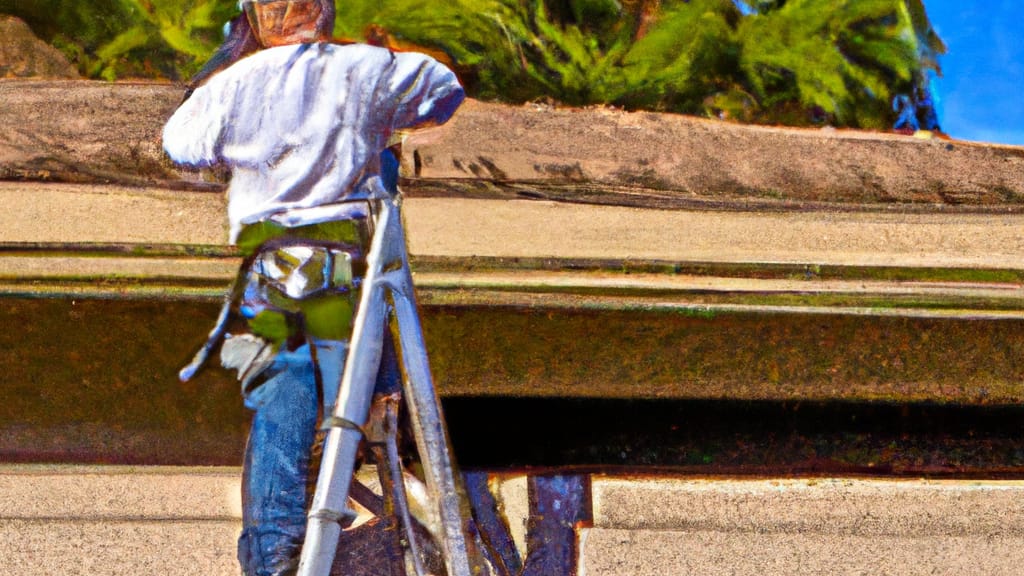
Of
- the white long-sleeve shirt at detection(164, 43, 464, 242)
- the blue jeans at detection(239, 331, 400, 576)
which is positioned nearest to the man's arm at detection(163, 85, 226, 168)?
the white long-sleeve shirt at detection(164, 43, 464, 242)

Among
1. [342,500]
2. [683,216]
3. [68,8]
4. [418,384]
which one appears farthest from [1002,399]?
[68,8]

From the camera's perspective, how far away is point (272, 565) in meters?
2.52

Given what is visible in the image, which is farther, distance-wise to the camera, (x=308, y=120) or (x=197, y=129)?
(x=197, y=129)

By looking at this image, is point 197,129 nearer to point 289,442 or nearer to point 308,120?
point 308,120

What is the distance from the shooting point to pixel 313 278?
2518mm

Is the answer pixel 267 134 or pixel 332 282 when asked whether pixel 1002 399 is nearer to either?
pixel 332 282

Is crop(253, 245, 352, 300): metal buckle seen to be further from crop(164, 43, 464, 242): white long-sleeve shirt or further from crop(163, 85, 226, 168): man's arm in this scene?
crop(163, 85, 226, 168): man's arm

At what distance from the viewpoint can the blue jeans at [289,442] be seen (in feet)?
8.28

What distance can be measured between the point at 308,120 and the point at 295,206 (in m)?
0.23

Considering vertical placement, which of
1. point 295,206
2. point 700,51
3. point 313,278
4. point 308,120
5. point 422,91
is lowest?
point 313,278

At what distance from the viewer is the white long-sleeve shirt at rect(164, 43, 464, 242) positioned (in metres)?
2.58

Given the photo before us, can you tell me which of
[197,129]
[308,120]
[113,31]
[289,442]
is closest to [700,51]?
[308,120]

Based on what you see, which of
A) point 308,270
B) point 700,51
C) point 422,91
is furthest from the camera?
point 700,51

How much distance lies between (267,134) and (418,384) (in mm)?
775
